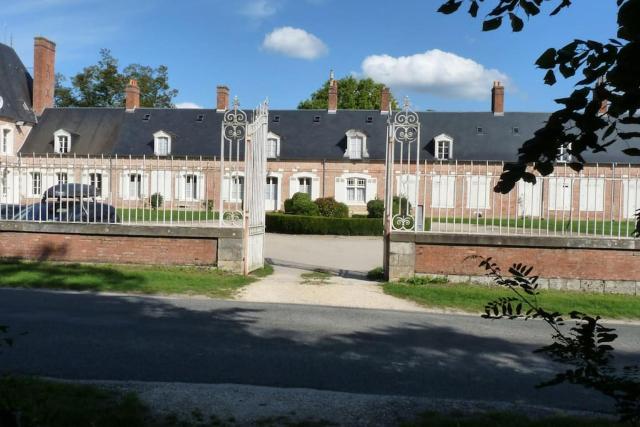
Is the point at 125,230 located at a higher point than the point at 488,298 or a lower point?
higher

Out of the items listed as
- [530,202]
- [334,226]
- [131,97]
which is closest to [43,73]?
[131,97]

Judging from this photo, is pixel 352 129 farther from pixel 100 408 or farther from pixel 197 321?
pixel 100 408

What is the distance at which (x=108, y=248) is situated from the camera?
36.8ft

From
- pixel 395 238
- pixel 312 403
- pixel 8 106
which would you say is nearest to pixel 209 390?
pixel 312 403

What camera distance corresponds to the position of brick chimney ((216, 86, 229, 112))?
38.5 meters

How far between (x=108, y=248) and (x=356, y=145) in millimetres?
25758

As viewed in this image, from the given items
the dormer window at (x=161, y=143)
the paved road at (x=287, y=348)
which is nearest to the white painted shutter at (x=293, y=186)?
the dormer window at (x=161, y=143)

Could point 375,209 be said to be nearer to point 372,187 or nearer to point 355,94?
point 372,187

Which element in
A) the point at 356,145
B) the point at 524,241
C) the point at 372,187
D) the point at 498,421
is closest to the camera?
the point at 498,421

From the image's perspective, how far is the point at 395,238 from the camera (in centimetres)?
1048

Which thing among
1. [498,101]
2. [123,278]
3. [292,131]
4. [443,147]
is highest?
[498,101]

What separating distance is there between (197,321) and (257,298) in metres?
2.16

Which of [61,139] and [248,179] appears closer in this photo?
[248,179]

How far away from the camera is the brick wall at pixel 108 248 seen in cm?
1101
